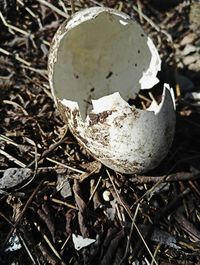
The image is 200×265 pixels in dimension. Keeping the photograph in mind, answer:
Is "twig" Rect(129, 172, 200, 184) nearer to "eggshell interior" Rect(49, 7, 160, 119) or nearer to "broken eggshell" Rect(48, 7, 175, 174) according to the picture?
"broken eggshell" Rect(48, 7, 175, 174)

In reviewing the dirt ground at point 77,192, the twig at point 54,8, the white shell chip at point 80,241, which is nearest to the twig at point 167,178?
the dirt ground at point 77,192

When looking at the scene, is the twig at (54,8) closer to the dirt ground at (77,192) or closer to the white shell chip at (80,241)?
the dirt ground at (77,192)

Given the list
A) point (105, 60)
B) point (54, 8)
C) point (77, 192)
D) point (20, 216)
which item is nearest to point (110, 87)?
point (105, 60)

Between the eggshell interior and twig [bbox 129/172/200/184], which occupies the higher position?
the eggshell interior

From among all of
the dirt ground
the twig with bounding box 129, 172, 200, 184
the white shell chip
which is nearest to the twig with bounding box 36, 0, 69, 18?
the dirt ground

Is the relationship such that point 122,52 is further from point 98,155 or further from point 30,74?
point 98,155

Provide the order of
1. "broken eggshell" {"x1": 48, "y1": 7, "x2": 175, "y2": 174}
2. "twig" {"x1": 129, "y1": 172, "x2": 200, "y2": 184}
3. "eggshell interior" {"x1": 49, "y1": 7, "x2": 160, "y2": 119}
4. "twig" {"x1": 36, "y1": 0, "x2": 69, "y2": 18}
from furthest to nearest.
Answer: "twig" {"x1": 36, "y1": 0, "x2": 69, "y2": 18}, "eggshell interior" {"x1": 49, "y1": 7, "x2": 160, "y2": 119}, "twig" {"x1": 129, "y1": 172, "x2": 200, "y2": 184}, "broken eggshell" {"x1": 48, "y1": 7, "x2": 175, "y2": 174}

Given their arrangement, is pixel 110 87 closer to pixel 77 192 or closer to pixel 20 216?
pixel 77 192
